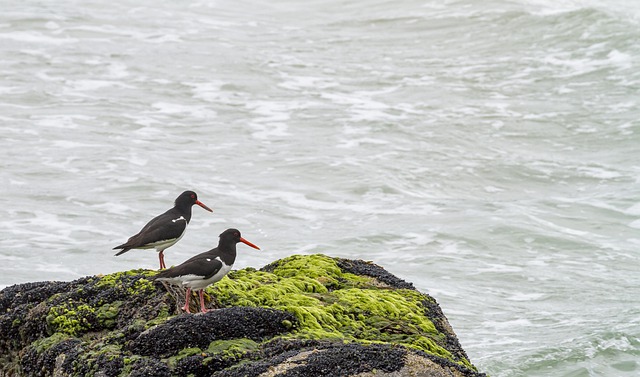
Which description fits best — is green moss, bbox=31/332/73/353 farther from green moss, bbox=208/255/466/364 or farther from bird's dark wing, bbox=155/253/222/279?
green moss, bbox=208/255/466/364

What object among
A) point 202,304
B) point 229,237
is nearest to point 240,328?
point 202,304

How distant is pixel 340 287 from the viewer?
254 inches

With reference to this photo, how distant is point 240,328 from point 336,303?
89 cm

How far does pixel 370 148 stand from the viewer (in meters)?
17.3

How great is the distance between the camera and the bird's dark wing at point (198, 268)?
5305mm

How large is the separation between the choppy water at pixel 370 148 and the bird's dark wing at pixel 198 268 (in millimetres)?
4104

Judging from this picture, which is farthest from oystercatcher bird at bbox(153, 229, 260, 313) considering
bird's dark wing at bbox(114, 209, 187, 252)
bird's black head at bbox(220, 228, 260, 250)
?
bird's dark wing at bbox(114, 209, 187, 252)

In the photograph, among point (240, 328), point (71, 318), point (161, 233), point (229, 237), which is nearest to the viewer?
point (240, 328)

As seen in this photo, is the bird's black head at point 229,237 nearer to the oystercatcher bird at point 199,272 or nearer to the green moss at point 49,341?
the oystercatcher bird at point 199,272

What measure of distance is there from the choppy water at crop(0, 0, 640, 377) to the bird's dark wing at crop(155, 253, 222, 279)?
410cm

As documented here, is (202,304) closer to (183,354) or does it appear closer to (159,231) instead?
(183,354)

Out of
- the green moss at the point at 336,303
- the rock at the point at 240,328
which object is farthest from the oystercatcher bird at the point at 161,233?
the green moss at the point at 336,303

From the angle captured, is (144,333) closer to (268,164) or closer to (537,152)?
(268,164)

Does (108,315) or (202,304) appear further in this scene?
(108,315)
